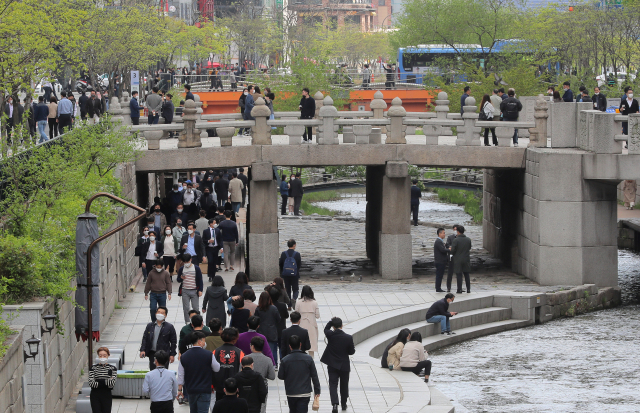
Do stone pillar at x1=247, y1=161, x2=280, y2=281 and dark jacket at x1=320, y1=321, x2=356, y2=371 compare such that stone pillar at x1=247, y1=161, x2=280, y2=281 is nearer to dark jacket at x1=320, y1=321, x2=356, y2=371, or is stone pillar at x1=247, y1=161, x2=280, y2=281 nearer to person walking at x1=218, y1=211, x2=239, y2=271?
person walking at x1=218, y1=211, x2=239, y2=271

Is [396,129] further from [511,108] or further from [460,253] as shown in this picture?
[460,253]

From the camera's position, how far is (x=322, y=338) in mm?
19406

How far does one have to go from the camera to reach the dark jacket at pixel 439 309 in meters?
21.4

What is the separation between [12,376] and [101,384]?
6.31 ft

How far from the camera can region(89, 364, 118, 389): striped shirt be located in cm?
1261

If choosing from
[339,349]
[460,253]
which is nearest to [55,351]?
[339,349]

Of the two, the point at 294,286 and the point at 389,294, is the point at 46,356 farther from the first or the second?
the point at 389,294

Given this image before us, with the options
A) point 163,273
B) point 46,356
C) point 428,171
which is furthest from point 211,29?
point 46,356

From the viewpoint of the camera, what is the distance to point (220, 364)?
12422mm

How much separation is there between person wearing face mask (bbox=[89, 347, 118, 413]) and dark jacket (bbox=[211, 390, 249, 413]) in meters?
2.45

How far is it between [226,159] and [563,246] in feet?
31.9

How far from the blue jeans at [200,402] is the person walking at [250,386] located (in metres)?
0.98

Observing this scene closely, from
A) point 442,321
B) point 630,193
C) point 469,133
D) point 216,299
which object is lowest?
point 442,321

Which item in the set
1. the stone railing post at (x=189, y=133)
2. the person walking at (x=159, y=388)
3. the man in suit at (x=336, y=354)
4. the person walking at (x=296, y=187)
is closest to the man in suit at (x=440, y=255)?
the stone railing post at (x=189, y=133)
